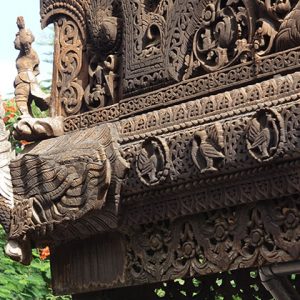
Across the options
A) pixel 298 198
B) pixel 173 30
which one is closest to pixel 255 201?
pixel 298 198

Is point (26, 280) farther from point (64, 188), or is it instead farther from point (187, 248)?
point (187, 248)

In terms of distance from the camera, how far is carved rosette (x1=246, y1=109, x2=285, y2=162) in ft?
18.6

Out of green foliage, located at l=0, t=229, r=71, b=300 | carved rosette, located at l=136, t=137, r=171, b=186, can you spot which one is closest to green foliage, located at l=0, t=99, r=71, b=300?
green foliage, located at l=0, t=229, r=71, b=300

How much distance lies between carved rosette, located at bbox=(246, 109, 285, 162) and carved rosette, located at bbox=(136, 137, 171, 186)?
20.3 inches

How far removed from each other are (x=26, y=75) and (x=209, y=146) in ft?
5.15

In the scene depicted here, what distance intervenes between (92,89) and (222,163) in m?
1.26

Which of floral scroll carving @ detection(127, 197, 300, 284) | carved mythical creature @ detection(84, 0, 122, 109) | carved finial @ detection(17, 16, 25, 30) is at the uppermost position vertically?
carved finial @ detection(17, 16, 25, 30)

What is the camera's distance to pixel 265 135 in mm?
5707

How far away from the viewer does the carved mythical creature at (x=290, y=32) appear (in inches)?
232

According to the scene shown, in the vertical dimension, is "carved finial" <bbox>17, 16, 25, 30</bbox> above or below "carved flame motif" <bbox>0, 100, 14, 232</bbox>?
above

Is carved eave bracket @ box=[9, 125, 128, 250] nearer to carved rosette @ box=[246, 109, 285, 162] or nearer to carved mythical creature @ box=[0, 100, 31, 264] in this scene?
carved mythical creature @ box=[0, 100, 31, 264]

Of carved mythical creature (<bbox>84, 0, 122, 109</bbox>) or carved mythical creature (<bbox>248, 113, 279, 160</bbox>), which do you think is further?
carved mythical creature (<bbox>84, 0, 122, 109</bbox>)

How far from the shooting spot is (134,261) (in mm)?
6574

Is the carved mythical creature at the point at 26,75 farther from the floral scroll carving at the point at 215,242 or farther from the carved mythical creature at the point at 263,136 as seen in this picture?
the carved mythical creature at the point at 263,136
